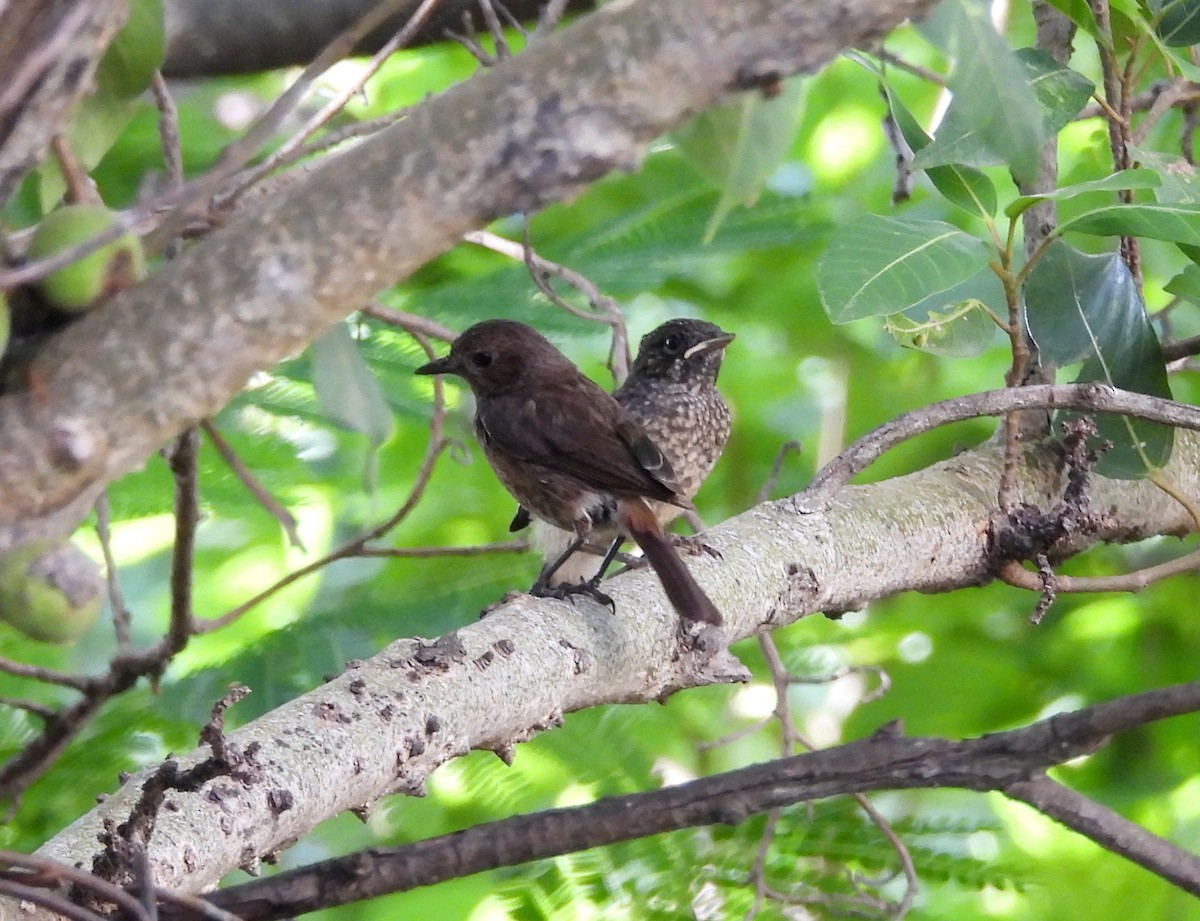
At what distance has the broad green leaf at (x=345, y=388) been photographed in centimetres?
153

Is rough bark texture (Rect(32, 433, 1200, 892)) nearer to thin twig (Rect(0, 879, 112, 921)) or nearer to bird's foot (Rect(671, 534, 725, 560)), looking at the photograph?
bird's foot (Rect(671, 534, 725, 560))

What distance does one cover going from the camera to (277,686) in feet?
9.43

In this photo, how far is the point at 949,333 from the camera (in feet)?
7.36

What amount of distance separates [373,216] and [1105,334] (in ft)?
5.77

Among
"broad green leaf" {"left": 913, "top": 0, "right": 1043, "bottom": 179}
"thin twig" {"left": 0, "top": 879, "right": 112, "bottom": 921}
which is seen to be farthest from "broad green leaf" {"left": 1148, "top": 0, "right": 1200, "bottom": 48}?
"thin twig" {"left": 0, "top": 879, "right": 112, "bottom": 921}

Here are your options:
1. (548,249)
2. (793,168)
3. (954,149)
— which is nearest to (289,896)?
(954,149)

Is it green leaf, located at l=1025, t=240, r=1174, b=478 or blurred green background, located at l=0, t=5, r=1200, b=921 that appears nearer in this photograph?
green leaf, located at l=1025, t=240, r=1174, b=478

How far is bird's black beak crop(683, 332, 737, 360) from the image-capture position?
3.88 m

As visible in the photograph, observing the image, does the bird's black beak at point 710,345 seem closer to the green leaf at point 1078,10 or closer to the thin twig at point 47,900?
the green leaf at point 1078,10

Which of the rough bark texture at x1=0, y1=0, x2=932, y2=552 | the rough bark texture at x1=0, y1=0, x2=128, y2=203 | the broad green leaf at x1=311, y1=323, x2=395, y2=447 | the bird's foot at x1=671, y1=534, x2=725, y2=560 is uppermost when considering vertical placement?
the rough bark texture at x1=0, y1=0, x2=128, y2=203

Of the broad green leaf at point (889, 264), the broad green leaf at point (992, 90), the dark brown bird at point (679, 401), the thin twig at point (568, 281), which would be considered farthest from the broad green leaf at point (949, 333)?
the dark brown bird at point (679, 401)

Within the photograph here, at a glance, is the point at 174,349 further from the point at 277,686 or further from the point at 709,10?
the point at 277,686

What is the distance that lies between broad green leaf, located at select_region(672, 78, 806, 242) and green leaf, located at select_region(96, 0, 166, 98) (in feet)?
1.59

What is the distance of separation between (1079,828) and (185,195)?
4.55 ft
